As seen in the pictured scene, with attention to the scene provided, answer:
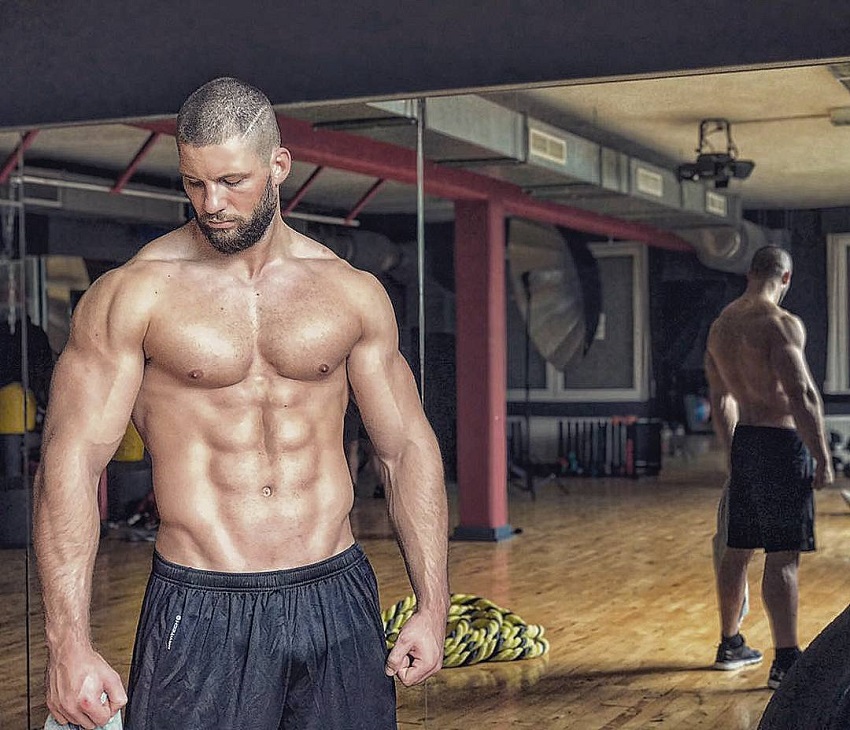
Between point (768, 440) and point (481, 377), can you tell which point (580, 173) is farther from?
point (768, 440)

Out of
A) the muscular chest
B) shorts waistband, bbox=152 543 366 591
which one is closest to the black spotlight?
the muscular chest

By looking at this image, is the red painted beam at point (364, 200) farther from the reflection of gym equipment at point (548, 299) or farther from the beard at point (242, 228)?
the beard at point (242, 228)

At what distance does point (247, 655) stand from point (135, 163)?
1.96m

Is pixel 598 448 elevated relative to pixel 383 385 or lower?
lower

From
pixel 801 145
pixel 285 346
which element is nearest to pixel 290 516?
pixel 285 346

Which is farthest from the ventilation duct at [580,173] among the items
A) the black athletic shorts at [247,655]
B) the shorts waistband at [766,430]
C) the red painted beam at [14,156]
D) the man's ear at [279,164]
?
the black athletic shorts at [247,655]

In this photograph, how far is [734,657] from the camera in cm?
305

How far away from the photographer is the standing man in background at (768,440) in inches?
115

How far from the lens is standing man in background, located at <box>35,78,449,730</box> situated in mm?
1857

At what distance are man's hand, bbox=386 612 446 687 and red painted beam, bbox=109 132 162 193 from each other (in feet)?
6.28

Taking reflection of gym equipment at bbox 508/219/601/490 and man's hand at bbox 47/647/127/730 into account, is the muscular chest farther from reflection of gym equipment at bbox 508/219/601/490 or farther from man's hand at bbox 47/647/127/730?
reflection of gym equipment at bbox 508/219/601/490

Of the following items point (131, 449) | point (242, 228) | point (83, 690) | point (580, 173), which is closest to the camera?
point (83, 690)

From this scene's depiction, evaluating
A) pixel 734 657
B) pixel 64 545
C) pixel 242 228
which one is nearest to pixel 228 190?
pixel 242 228

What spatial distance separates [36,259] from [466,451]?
1.36 metres
